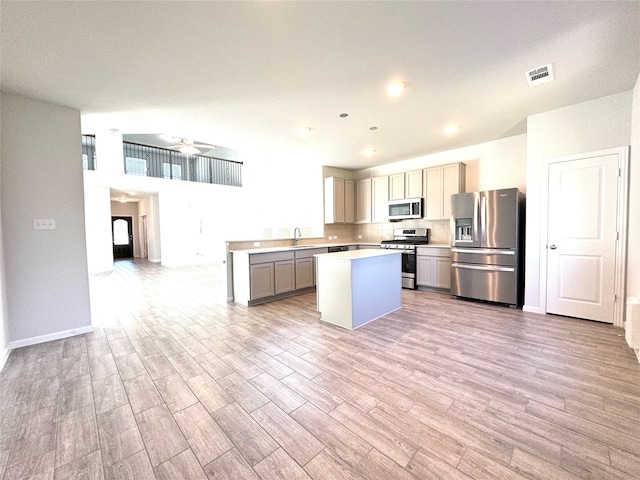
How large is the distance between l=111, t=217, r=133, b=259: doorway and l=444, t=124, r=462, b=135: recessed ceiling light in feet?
45.7

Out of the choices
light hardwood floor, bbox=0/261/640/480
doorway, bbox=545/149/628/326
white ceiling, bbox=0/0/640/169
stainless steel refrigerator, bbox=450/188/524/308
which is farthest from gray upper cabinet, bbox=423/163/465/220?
light hardwood floor, bbox=0/261/640/480

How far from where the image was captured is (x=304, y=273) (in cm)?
504

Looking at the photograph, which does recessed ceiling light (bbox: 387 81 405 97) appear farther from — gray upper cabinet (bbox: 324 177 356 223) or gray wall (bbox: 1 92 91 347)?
gray wall (bbox: 1 92 91 347)

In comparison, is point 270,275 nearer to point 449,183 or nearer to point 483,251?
point 483,251

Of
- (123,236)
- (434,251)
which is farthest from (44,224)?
(123,236)

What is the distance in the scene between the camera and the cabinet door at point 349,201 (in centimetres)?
645

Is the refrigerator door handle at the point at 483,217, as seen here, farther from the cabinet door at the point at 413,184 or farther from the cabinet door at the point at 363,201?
the cabinet door at the point at 363,201

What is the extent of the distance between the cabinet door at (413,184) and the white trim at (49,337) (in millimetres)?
5713

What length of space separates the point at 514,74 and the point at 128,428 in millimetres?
4334

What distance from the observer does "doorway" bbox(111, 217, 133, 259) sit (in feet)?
40.4

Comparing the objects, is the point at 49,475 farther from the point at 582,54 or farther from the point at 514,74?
the point at 582,54

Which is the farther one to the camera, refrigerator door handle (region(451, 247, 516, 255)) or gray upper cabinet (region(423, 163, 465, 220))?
gray upper cabinet (region(423, 163, 465, 220))

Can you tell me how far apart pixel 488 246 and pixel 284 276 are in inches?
133

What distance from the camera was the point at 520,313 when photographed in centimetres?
369
